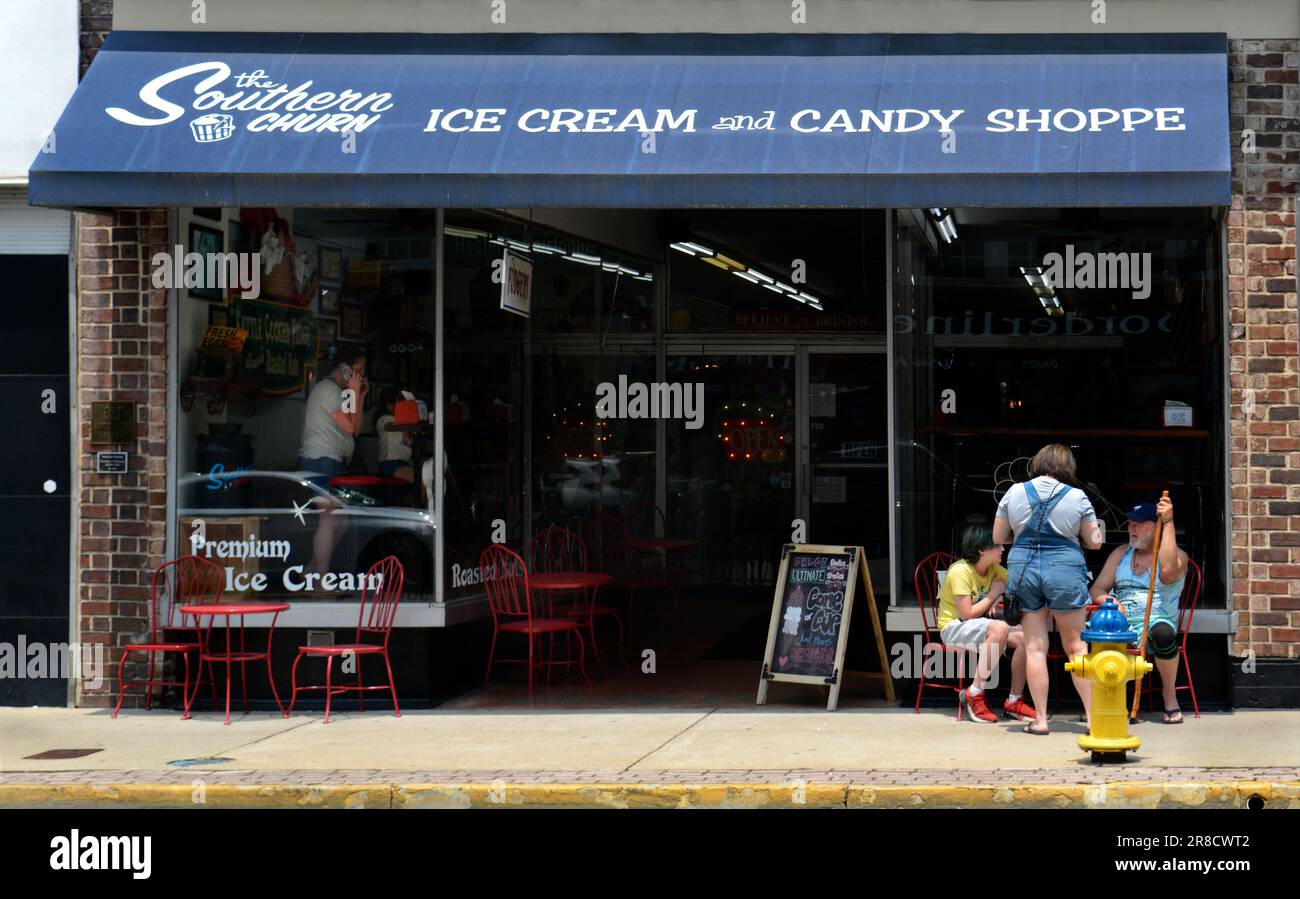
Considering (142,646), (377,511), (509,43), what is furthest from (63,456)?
(509,43)

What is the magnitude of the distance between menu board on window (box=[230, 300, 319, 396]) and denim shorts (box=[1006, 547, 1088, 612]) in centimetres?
488

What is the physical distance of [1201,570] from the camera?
9766 mm

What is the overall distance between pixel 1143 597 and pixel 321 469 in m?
5.37

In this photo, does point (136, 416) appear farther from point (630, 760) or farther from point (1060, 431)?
point (1060, 431)

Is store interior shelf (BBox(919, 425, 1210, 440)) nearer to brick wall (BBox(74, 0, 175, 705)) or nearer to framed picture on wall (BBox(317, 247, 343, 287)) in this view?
framed picture on wall (BBox(317, 247, 343, 287))

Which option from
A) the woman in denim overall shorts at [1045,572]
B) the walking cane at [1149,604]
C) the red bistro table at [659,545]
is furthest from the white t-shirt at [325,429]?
the walking cane at [1149,604]

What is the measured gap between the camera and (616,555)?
1371cm

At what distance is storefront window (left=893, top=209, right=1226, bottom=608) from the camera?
9.98 meters

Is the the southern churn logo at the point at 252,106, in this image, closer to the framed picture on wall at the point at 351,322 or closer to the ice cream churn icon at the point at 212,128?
the ice cream churn icon at the point at 212,128

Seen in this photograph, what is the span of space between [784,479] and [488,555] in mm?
4272

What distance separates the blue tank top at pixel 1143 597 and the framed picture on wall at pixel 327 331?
538 cm

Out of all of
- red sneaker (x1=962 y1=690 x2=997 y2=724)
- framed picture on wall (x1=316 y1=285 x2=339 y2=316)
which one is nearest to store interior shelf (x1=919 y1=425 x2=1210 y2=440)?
red sneaker (x1=962 y1=690 x2=997 y2=724)
